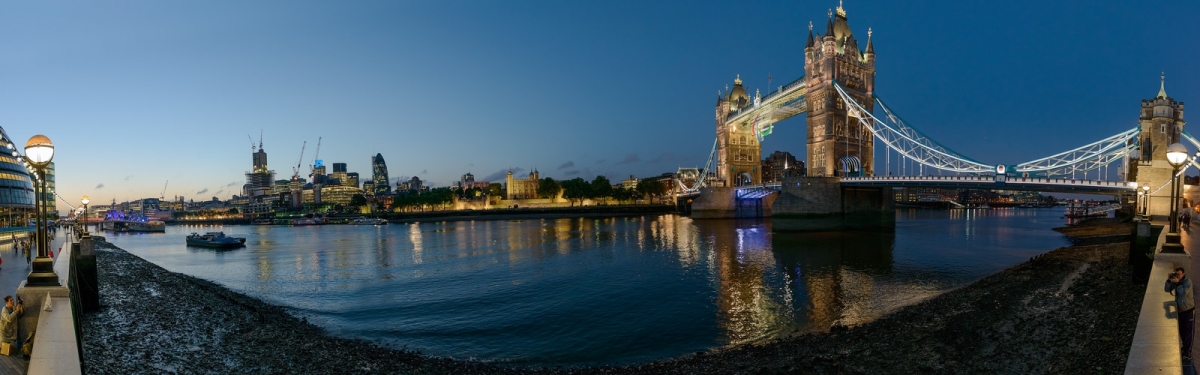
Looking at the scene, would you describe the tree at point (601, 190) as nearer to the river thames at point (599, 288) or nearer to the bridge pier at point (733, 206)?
the bridge pier at point (733, 206)

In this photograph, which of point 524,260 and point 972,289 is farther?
point 524,260

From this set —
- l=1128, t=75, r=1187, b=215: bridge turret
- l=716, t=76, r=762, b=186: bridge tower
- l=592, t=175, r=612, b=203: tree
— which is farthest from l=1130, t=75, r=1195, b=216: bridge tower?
l=592, t=175, r=612, b=203: tree

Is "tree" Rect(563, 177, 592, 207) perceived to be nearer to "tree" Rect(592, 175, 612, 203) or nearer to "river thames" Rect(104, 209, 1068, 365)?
"tree" Rect(592, 175, 612, 203)

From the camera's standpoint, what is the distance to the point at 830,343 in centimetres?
1320

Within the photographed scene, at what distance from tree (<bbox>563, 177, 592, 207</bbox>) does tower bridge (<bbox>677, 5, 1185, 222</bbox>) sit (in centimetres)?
4875

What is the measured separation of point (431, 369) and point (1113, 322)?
576 inches

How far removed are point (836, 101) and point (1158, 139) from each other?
3028 cm

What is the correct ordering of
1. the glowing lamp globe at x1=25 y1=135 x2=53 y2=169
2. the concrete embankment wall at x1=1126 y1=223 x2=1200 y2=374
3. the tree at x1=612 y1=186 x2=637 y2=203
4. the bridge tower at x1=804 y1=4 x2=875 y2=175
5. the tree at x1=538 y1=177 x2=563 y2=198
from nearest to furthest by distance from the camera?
1. the concrete embankment wall at x1=1126 y1=223 x2=1200 y2=374
2. the glowing lamp globe at x1=25 y1=135 x2=53 y2=169
3. the bridge tower at x1=804 y1=4 x2=875 y2=175
4. the tree at x1=612 y1=186 x2=637 y2=203
5. the tree at x1=538 y1=177 x2=563 y2=198

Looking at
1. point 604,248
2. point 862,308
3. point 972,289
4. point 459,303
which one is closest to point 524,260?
point 604,248

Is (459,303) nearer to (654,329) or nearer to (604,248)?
(654,329)

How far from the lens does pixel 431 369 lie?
12617mm

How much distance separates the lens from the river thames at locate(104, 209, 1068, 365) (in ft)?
53.2

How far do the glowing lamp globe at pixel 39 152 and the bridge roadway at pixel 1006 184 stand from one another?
168ft

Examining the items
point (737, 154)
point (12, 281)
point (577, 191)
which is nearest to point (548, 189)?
point (577, 191)
